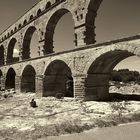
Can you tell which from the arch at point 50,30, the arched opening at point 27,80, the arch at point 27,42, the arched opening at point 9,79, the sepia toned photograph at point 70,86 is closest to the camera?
the sepia toned photograph at point 70,86

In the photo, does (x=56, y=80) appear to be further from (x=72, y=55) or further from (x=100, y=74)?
(x=100, y=74)

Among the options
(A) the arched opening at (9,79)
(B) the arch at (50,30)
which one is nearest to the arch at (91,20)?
(B) the arch at (50,30)

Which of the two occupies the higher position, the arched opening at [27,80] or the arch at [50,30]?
the arch at [50,30]

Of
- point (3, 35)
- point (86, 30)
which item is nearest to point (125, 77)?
point (3, 35)

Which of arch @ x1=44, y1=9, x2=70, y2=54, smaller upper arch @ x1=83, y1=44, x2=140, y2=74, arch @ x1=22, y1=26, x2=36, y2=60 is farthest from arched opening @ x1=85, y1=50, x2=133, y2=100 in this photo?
arch @ x1=22, y1=26, x2=36, y2=60

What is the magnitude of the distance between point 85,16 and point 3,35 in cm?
2156

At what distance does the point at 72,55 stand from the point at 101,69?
2298 millimetres

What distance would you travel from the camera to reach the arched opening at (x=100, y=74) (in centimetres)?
1160

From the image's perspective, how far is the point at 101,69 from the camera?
41.7 ft

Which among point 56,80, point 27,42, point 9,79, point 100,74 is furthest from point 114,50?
point 9,79

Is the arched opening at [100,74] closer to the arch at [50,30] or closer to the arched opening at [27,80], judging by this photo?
the arch at [50,30]

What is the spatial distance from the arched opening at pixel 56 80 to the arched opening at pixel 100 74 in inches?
146

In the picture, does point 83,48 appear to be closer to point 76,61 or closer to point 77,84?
point 76,61

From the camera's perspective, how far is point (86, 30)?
12766mm
